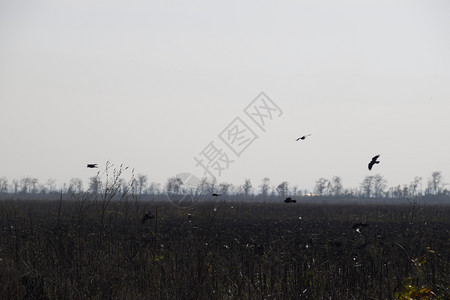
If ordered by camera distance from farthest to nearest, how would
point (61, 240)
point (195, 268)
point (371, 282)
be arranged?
point (61, 240) < point (195, 268) < point (371, 282)

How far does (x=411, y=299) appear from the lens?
420 centimetres

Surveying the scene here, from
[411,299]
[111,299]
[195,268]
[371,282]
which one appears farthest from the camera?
[195,268]

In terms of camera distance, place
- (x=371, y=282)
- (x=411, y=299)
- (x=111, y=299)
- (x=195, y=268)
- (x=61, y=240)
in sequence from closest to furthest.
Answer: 1. (x=411, y=299)
2. (x=111, y=299)
3. (x=371, y=282)
4. (x=195, y=268)
5. (x=61, y=240)

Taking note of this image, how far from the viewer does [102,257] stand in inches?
251

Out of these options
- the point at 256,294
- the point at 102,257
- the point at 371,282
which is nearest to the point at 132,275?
the point at 102,257

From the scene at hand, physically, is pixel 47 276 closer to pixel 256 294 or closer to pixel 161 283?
pixel 161 283

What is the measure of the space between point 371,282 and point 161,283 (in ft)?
8.04

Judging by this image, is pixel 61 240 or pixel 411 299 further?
pixel 61 240

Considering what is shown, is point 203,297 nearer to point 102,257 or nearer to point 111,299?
point 111,299

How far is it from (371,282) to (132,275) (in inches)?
114

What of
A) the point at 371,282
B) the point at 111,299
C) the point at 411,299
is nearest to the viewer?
the point at 411,299

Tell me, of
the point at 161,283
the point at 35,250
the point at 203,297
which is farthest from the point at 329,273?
the point at 35,250

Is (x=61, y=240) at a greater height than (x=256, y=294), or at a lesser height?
greater

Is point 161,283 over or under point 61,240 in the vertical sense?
under
